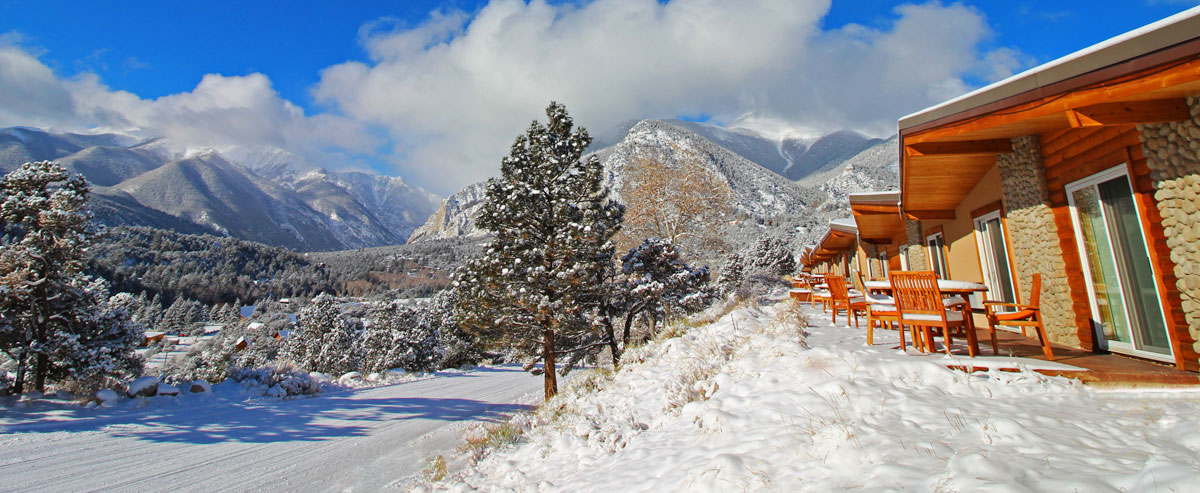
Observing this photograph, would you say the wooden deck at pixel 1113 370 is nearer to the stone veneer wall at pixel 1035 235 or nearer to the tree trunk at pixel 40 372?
the stone veneer wall at pixel 1035 235

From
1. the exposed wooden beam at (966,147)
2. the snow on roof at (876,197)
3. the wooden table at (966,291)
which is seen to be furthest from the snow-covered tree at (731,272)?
the wooden table at (966,291)

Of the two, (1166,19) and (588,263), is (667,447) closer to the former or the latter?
(1166,19)

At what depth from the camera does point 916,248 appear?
1270 centimetres

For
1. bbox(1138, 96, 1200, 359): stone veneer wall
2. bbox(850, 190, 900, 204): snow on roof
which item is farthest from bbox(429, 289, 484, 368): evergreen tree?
bbox(1138, 96, 1200, 359): stone veneer wall

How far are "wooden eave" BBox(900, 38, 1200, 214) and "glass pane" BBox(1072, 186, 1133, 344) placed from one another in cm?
98

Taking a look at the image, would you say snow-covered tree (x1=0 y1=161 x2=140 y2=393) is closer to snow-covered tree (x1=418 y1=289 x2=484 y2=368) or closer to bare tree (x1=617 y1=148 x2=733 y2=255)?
bare tree (x1=617 y1=148 x2=733 y2=255)

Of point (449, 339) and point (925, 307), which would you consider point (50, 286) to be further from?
point (449, 339)

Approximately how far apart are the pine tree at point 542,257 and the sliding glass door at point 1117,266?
33.8 ft

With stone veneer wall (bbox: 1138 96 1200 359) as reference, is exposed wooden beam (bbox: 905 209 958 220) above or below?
above

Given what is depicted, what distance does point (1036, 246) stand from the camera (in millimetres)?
6379

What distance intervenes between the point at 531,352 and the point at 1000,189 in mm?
12762

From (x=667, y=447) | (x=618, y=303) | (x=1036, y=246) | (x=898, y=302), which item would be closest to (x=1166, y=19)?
(x=898, y=302)

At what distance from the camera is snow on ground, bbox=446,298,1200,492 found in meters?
2.47

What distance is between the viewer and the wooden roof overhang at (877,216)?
1110cm
